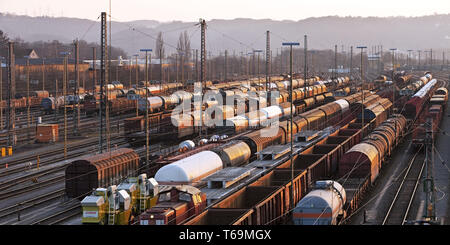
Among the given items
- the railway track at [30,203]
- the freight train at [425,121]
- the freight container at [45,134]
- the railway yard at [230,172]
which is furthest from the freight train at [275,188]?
the freight container at [45,134]

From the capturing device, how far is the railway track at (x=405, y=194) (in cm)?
2991

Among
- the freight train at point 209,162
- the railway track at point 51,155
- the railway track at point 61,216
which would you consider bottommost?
the railway track at point 61,216

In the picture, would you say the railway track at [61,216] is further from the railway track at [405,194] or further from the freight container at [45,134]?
the freight container at [45,134]

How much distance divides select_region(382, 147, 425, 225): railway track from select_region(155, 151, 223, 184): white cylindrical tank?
9.29 metres

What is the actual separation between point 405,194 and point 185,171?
A: 45.4 feet

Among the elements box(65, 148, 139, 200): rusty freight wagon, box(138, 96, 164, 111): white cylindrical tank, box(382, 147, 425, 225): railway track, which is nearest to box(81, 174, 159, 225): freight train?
box(65, 148, 139, 200): rusty freight wagon

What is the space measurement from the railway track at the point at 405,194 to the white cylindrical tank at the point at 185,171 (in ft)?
A: 30.5

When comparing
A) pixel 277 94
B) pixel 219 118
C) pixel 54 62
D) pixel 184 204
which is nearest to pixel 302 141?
pixel 219 118

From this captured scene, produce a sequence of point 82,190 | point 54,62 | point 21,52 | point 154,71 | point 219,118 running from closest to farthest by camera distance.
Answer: point 82,190
point 219,118
point 54,62
point 21,52
point 154,71

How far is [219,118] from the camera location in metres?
57.3

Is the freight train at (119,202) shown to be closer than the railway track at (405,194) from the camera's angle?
Yes

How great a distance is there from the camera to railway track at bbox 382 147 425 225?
2991cm

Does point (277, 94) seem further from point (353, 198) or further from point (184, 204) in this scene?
point (184, 204)
